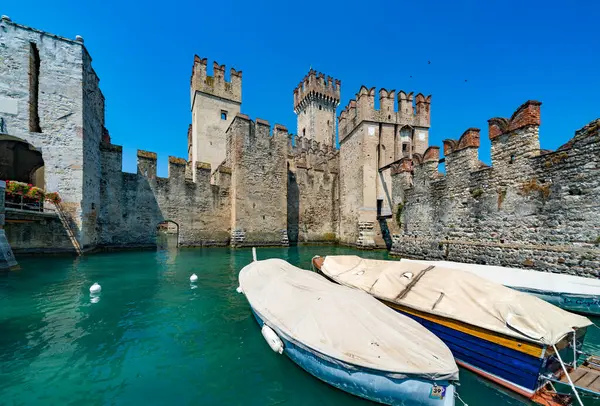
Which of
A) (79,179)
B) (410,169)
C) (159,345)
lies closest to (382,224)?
(410,169)

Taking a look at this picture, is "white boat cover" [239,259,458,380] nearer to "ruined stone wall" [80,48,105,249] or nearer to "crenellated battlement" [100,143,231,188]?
"ruined stone wall" [80,48,105,249]

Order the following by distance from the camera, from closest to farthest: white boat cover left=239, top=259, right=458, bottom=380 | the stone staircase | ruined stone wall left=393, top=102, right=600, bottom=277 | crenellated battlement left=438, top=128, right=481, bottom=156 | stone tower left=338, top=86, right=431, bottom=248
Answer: white boat cover left=239, top=259, right=458, bottom=380 < ruined stone wall left=393, top=102, right=600, bottom=277 < crenellated battlement left=438, top=128, right=481, bottom=156 < the stone staircase < stone tower left=338, top=86, right=431, bottom=248

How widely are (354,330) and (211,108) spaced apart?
28.4 meters

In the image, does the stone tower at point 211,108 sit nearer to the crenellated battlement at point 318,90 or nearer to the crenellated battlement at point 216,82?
the crenellated battlement at point 216,82

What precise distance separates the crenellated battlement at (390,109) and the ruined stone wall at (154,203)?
13496 millimetres

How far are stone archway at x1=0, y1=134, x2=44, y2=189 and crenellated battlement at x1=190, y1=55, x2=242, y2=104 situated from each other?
1459cm

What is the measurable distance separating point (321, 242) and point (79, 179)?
2013cm

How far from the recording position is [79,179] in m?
14.8

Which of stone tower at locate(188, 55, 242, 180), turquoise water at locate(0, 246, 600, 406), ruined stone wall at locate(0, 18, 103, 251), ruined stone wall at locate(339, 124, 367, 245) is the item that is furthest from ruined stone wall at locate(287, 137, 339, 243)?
turquoise water at locate(0, 246, 600, 406)

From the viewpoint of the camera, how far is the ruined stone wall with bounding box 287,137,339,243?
25847 millimetres

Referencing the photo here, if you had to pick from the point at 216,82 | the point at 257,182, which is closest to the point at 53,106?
the point at 257,182

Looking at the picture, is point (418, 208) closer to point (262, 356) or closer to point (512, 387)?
point (512, 387)

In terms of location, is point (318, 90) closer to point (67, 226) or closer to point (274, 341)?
point (67, 226)

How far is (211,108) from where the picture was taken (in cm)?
2734
